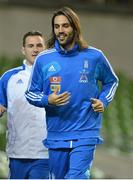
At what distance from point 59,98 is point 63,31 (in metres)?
0.52

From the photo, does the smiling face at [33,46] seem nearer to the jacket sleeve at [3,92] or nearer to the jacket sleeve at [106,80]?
the jacket sleeve at [3,92]

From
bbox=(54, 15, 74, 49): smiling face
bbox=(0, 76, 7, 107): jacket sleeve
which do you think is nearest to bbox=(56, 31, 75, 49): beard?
bbox=(54, 15, 74, 49): smiling face

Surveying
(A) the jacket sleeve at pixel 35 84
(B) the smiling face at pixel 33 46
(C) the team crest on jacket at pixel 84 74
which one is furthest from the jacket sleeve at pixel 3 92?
(C) the team crest on jacket at pixel 84 74

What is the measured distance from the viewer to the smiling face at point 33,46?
6.82 m

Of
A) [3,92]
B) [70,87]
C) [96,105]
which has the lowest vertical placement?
[3,92]

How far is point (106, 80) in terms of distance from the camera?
616cm

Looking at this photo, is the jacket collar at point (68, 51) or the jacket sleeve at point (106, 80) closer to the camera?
the jacket collar at point (68, 51)

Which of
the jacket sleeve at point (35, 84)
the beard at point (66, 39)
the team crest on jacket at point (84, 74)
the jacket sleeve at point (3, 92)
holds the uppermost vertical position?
the beard at point (66, 39)

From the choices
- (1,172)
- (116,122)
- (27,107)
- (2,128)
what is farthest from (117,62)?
(27,107)

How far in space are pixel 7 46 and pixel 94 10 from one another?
8.35 feet

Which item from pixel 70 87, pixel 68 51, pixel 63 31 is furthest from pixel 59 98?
pixel 63 31

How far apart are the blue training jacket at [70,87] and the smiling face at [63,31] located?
0.06 metres

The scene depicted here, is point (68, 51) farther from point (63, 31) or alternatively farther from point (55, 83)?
point (55, 83)

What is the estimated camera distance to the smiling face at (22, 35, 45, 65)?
22.4 ft
